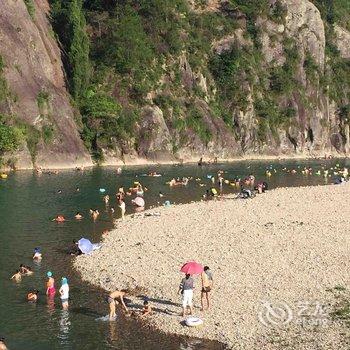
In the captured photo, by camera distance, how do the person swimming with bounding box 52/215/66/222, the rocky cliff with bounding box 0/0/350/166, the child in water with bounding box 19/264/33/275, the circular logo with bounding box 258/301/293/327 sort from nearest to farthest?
the circular logo with bounding box 258/301/293/327 → the child in water with bounding box 19/264/33/275 → the person swimming with bounding box 52/215/66/222 → the rocky cliff with bounding box 0/0/350/166

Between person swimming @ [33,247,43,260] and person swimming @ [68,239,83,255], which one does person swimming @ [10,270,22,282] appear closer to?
person swimming @ [33,247,43,260]

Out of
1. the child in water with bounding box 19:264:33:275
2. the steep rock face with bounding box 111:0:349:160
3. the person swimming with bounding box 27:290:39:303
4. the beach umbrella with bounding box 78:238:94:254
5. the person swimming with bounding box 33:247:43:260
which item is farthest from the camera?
the steep rock face with bounding box 111:0:349:160

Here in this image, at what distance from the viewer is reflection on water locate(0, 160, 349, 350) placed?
20.2 m

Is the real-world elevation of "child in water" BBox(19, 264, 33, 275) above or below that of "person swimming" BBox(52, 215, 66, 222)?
below

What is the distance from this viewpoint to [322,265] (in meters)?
27.8

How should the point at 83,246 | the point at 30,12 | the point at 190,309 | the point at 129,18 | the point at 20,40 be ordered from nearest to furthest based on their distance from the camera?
the point at 190,309 < the point at 83,246 < the point at 20,40 < the point at 30,12 < the point at 129,18

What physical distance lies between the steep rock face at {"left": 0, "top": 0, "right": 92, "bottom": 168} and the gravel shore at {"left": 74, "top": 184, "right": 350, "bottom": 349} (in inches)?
1567

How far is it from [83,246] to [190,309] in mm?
12611

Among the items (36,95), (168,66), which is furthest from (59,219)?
(168,66)

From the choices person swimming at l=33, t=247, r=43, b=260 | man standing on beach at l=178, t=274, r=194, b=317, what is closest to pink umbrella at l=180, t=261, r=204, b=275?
man standing on beach at l=178, t=274, r=194, b=317

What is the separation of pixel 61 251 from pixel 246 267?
1220 centimetres

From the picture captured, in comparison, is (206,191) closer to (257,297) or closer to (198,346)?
(257,297)

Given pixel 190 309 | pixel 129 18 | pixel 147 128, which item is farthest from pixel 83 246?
pixel 129 18

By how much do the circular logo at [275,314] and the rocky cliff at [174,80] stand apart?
6081cm
